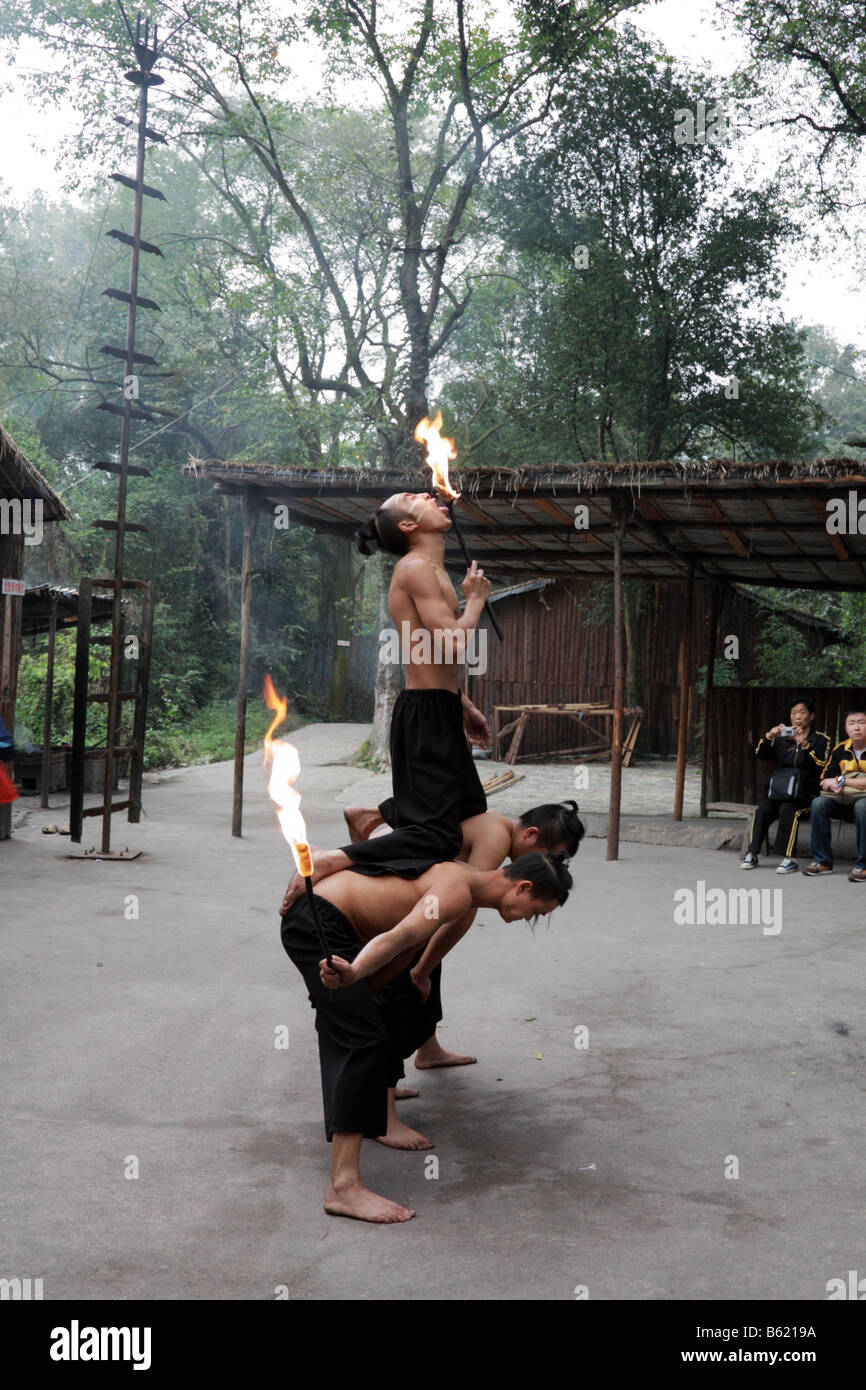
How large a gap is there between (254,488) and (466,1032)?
736 centimetres

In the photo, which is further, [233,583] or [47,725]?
[233,583]

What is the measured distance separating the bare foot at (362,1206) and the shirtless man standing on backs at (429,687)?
3.72 ft

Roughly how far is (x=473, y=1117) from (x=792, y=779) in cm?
726

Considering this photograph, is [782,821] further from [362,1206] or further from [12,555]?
[362,1206]

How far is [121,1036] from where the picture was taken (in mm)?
4945

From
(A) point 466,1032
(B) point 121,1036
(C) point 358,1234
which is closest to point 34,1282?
(C) point 358,1234

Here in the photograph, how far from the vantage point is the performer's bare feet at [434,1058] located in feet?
15.4

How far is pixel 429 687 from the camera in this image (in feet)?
13.8

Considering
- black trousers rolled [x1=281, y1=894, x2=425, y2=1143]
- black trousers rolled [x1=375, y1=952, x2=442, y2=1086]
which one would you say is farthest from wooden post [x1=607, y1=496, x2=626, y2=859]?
black trousers rolled [x1=281, y1=894, x2=425, y2=1143]

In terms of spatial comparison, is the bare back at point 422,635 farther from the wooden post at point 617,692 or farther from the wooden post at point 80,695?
the wooden post at point 617,692

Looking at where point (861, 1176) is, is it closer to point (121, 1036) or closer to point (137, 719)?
point (121, 1036)

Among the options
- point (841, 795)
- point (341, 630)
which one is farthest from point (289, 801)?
point (341, 630)

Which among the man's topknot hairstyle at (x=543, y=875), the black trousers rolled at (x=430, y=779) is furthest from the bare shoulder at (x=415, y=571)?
the man's topknot hairstyle at (x=543, y=875)

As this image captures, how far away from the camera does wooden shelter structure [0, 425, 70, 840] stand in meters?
10.6
